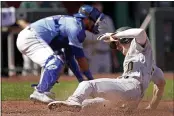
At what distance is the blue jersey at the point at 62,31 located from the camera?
8.29 meters

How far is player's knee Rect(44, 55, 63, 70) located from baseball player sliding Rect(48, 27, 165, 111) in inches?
33.7

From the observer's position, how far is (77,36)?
8273mm

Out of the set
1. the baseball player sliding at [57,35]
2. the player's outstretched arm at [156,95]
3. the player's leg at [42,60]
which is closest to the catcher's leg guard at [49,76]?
the player's leg at [42,60]

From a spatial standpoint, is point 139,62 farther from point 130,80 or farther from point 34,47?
point 34,47

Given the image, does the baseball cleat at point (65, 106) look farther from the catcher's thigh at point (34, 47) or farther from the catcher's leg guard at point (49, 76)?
the catcher's thigh at point (34, 47)

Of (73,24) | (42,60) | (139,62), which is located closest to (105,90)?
(139,62)

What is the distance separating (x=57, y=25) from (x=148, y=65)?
6.49 ft

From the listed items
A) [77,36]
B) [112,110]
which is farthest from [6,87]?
[112,110]

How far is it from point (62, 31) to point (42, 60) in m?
0.73

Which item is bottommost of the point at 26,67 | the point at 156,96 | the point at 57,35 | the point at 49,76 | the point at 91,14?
the point at 26,67

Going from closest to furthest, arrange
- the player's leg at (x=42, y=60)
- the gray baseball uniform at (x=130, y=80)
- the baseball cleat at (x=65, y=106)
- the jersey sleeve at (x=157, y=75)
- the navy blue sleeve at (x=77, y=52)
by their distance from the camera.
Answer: the baseball cleat at (x=65, y=106)
the gray baseball uniform at (x=130, y=80)
the jersey sleeve at (x=157, y=75)
the player's leg at (x=42, y=60)
the navy blue sleeve at (x=77, y=52)

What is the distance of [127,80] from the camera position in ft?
22.0

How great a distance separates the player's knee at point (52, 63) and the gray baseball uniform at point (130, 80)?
37.1 inches

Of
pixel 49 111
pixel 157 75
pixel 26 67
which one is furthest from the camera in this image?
pixel 26 67
